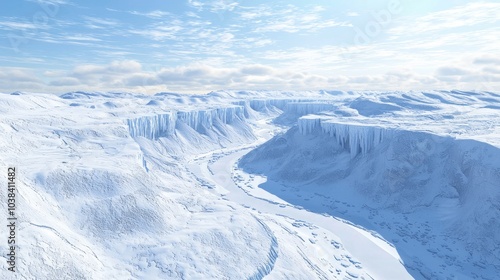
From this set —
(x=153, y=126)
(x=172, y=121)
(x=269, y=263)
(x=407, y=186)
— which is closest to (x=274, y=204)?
(x=407, y=186)

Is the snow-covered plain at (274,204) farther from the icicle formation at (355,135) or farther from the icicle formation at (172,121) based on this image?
the icicle formation at (172,121)

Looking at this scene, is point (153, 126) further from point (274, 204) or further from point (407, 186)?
point (407, 186)

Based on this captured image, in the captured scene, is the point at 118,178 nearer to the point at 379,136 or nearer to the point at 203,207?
the point at 203,207

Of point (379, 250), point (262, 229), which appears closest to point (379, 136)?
point (379, 250)

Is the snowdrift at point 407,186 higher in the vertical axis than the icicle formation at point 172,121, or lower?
lower

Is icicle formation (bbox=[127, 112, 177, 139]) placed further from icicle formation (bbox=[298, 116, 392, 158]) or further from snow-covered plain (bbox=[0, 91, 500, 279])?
icicle formation (bbox=[298, 116, 392, 158])

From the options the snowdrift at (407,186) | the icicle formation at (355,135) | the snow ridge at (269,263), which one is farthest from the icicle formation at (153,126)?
the snow ridge at (269,263)

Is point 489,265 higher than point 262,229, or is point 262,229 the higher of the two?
point 262,229
